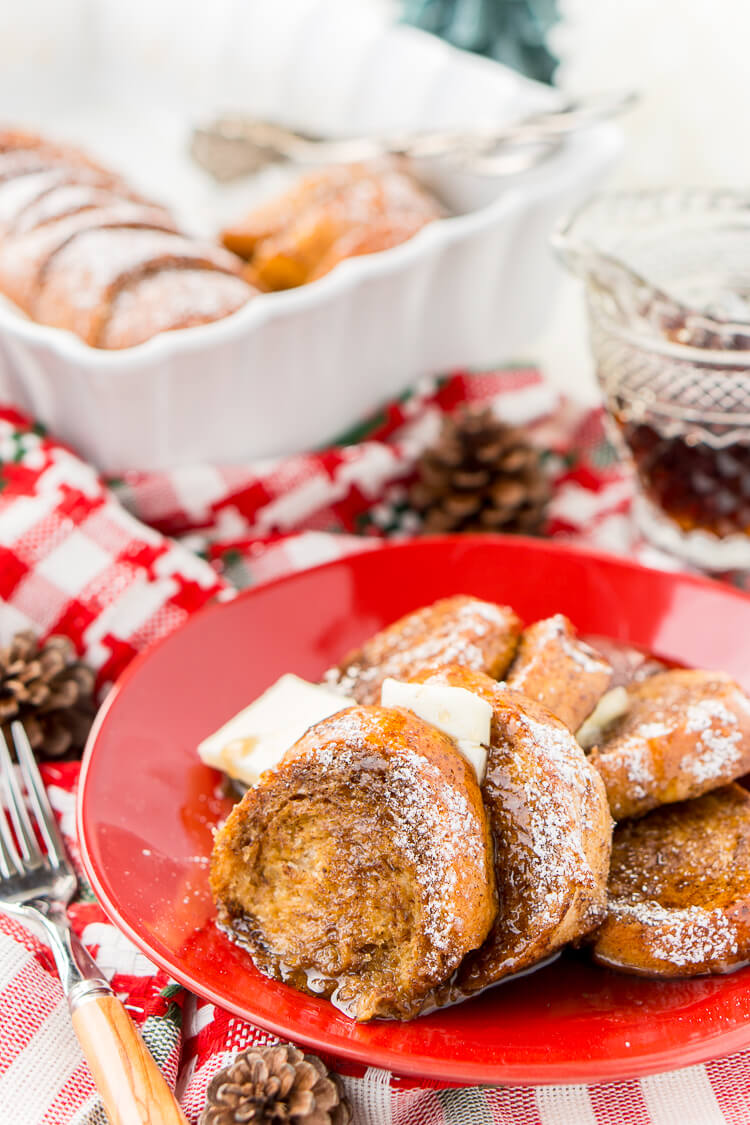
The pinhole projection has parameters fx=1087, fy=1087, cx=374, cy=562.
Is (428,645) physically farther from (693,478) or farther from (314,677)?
(693,478)

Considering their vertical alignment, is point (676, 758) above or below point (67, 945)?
above

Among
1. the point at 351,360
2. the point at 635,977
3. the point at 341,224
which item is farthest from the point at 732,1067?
the point at 341,224

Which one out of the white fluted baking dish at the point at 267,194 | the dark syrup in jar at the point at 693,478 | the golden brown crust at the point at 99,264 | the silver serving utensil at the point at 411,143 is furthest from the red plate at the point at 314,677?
the silver serving utensil at the point at 411,143

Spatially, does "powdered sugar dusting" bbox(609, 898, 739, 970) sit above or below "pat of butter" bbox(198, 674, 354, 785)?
above

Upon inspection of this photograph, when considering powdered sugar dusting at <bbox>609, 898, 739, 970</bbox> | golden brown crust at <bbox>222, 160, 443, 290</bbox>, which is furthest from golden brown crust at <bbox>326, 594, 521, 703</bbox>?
golden brown crust at <bbox>222, 160, 443, 290</bbox>

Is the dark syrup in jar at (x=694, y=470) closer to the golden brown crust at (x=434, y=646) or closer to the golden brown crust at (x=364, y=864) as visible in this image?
the golden brown crust at (x=434, y=646)

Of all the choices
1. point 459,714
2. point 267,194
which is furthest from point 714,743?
point 267,194

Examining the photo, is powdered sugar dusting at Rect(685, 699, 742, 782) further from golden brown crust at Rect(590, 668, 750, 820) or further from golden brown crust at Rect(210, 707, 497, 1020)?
golden brown crust at Rect(210, 707, 497, 1020)
